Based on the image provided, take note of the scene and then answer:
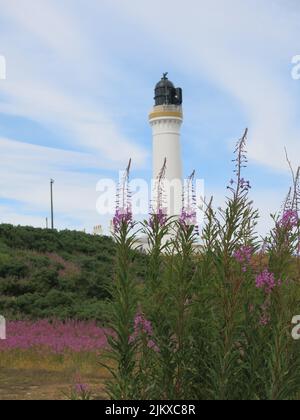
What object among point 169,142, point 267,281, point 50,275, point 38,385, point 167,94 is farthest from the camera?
point 167,94

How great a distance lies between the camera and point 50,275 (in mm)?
21453

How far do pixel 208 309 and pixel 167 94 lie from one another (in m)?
38.3

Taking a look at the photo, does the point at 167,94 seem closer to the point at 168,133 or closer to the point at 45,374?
the point at 168,133

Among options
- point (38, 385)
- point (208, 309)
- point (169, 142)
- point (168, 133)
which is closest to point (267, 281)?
point (208, 309)

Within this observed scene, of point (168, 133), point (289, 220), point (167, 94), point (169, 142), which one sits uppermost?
point (167, 94)

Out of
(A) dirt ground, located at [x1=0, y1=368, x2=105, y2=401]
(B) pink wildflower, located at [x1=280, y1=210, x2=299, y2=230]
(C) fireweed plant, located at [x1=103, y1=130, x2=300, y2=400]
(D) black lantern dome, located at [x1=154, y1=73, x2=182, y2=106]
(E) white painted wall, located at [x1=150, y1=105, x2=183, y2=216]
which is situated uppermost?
(D) black lantern dome, located at [x1=154, y1=73, x2=182, y2=106]

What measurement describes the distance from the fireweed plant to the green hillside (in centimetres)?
947

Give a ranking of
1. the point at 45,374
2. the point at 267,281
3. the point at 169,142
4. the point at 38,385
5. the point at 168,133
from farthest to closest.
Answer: the point at 168,133 → the point at 169,142 → the point at 45,374 → the point at 38,385 → the point at 267,281

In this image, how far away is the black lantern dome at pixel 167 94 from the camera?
4244cm

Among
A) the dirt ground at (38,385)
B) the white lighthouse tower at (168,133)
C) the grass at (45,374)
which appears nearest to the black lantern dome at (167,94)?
the white lighthouse tower at (168,133)

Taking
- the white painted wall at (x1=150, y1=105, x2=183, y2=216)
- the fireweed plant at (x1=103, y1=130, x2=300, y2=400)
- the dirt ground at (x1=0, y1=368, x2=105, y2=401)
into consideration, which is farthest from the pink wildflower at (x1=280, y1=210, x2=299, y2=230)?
the white painted wall at (x1=150, y1=105, x2=183, y2=216)

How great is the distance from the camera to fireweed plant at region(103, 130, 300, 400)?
509 cm

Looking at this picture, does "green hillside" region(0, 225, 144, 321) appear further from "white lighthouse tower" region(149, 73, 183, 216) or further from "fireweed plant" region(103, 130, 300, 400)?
"white lighthouse tower" region(149, 73, 183, 216)
